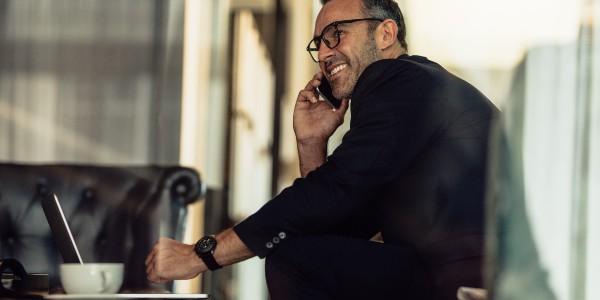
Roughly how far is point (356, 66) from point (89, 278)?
1.06 meters

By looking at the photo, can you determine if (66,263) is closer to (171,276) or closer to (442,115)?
(171,276)

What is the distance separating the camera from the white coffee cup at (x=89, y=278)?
172 centimetres

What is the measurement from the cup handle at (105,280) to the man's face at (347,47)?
40.1 inches

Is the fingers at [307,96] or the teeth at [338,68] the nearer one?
the teeth at [338,68]

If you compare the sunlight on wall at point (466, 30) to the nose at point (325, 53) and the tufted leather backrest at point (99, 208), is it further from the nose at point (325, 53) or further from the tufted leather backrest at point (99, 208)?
the tufted leather backrest at point (99, 208)

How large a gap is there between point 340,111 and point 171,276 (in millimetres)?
816

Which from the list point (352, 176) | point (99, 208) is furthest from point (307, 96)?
point (99, 208)

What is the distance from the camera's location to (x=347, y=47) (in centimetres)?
248

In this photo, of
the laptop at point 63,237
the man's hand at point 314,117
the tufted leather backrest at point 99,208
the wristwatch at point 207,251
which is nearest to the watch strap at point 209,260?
the wristwatch at point 207,251

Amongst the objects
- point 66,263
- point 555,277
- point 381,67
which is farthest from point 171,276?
point 555,277

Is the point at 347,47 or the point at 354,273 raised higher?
the point at 347,47

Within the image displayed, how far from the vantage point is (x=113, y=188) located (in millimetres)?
3139

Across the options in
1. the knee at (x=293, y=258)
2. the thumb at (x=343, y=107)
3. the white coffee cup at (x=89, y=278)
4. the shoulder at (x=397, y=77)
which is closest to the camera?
the white coffee cup at (x=89, y=278)

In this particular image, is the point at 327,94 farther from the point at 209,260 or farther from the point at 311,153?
the point at 209,260
